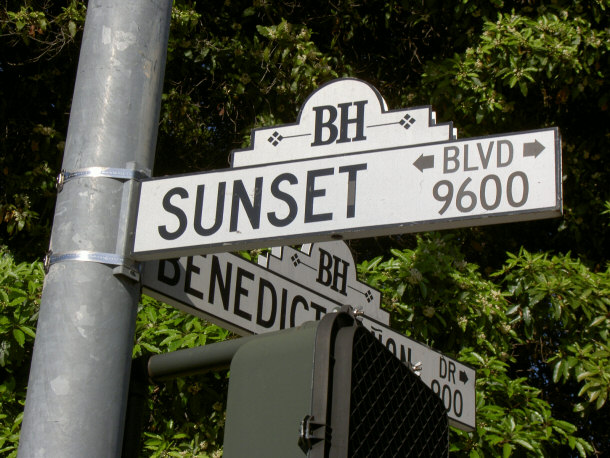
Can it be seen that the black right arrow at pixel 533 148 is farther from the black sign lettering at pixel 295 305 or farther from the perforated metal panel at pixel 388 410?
the black sign lettering at pixel 295 305

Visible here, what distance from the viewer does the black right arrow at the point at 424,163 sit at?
2.35m

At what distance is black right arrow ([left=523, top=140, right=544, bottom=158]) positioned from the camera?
2273 mm

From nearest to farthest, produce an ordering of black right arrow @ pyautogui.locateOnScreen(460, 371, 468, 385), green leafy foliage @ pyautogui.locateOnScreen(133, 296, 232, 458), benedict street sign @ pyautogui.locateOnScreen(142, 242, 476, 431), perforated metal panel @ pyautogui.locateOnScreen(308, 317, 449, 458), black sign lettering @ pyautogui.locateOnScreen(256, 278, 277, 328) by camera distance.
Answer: perforated metal panel @ pyautogui.locateOnScreen(308, 317, 449, 458), benedict street sign @ pyautogui.locateOnScreen(142, 242, 476, 431), black sign lettering @ pyautogui.locateOnScreen(256, 278, 277, 328), black right arrow @ pyautogui.locateOnScreen(460, 371, 468, 385), green leafy foliage @ pyautogui.locateOnScreen(133, 296, 232, 458)

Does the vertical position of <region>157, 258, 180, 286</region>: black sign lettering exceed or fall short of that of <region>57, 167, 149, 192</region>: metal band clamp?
it falls short

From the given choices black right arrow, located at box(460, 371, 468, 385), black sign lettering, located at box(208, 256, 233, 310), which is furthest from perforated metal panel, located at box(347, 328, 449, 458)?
black right arrow, located at box(460, 371, 468, 385)

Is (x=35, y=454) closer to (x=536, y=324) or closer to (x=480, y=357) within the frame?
(x=480, y=357)

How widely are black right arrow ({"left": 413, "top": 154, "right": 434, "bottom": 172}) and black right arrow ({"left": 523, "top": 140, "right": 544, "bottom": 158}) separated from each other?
0.22m

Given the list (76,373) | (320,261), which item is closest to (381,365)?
(76,373)

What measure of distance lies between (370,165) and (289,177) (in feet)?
0.66

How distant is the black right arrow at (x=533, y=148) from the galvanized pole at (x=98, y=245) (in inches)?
35.6

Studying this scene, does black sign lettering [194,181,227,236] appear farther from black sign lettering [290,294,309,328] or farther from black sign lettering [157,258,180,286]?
black sign lettering [290,294,309,328]

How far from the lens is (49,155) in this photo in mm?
6758

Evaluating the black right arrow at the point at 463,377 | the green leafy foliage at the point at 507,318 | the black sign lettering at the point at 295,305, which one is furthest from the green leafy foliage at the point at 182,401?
the black sign lettering at the point at 295,305

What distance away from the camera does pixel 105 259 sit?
7.37 feet
